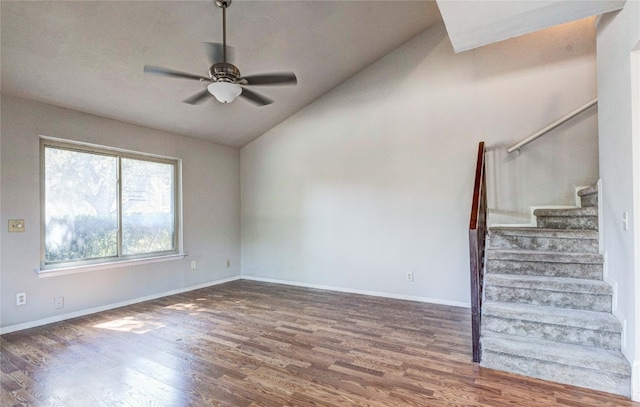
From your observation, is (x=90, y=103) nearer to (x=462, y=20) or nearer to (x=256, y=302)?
(x=256, y=302)

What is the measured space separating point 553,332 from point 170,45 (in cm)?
418

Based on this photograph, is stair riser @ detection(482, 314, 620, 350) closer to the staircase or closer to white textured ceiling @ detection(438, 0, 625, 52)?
the staircase

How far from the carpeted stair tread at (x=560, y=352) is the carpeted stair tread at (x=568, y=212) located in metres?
1.28

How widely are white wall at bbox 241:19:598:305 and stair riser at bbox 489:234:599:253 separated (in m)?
0.71

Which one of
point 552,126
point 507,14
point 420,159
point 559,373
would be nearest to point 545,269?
point 559,373

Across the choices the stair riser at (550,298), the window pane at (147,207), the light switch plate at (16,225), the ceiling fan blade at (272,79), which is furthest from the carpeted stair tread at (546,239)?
the light switch plate at (16,225)

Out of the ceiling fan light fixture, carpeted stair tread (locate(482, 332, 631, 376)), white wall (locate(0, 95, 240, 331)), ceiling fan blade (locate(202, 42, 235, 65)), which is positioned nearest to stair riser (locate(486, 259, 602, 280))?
carpeted stair tread (locate(482, 332, 631, 376))

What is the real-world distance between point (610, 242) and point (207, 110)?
181 inches

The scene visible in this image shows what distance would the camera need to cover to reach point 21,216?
3238 mm

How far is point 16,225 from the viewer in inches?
126

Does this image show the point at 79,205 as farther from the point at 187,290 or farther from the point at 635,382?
the point at 635,382

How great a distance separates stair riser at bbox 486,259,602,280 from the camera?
8.39 ft

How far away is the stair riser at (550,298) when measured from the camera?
2352mm

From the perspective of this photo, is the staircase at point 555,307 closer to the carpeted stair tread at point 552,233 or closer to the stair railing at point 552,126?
the carpeted stair tread at point 552,233
